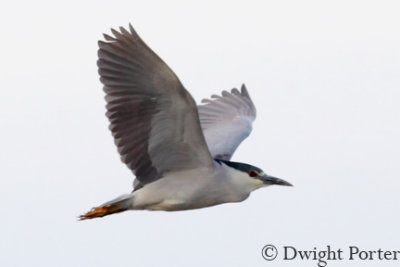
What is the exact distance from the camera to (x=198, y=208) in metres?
12.1

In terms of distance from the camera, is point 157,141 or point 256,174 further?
point 256,174

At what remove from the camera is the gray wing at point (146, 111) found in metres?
11.4

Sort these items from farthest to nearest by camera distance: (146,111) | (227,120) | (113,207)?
(227,120) < (113,207) < (146,111)

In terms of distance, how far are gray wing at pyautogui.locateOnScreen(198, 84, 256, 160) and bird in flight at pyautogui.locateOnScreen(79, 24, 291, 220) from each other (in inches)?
61.6

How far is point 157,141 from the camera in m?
11.8

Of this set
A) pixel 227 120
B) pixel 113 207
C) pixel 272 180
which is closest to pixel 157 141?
pixel 113 207

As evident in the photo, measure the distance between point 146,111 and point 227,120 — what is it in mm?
3454

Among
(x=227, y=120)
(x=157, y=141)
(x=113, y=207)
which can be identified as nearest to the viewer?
(x=157, y=141)

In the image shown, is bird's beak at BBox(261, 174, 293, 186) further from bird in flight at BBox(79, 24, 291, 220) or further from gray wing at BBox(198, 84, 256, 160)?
gray wing at BBox(198, 84, 256, 160)

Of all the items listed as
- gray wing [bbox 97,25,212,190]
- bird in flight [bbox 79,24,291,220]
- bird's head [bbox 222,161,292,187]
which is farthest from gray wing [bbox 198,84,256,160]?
gray wing [bbox 97,25,212,190]

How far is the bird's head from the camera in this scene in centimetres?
1225

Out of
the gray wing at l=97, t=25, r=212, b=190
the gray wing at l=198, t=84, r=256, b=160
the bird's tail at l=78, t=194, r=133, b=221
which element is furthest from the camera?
the gray wing at l=198, t=84, r=256, b=160

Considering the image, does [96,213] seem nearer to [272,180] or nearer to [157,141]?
[157,141]

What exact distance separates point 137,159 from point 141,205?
1.63 feet
